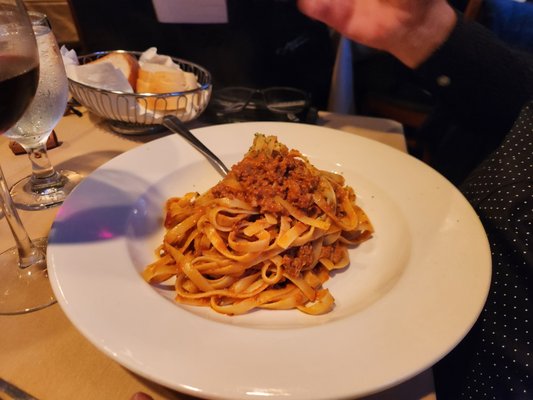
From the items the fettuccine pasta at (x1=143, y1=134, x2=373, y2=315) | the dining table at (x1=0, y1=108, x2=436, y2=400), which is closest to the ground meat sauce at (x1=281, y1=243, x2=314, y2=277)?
the fettuccine pasta at (x1=143, y1=134, x2=373, y2=315)

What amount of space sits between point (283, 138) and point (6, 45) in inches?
36.0

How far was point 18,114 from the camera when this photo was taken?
2.47ft

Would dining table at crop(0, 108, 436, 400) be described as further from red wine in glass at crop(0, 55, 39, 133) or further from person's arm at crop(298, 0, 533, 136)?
person's arm at crop(298, 0, 533, 136)

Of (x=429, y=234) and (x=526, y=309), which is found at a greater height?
(x=429, y=234)

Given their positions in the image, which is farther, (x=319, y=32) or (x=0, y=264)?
(x=319, y=32)

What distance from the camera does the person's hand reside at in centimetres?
Result: 156

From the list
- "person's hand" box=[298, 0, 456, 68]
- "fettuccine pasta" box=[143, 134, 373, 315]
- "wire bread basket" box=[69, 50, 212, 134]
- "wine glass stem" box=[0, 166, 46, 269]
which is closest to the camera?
"wine glass stem" box=[0, 166, 46, 269]

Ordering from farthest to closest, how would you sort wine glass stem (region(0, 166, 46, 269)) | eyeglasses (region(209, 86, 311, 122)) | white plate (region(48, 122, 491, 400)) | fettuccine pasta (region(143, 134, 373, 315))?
eyeglasses (region(209, 86, 311, 122)) < fettuccine pasta (region(143, 134, 373, 315)) < wine glass stem (region(0, 166, 46, 269)) < white plate (region(48, 122, 491, 400))

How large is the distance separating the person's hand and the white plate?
52cm

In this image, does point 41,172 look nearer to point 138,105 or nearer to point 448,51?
point 138,105

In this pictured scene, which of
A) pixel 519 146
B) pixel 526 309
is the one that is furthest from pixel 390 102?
pixel 526 309

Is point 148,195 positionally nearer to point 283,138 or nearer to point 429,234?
point 283,138

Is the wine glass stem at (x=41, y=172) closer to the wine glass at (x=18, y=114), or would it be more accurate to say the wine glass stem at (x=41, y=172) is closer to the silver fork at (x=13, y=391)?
the wine glass at (x=18, y=114)

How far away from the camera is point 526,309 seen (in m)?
1.00
